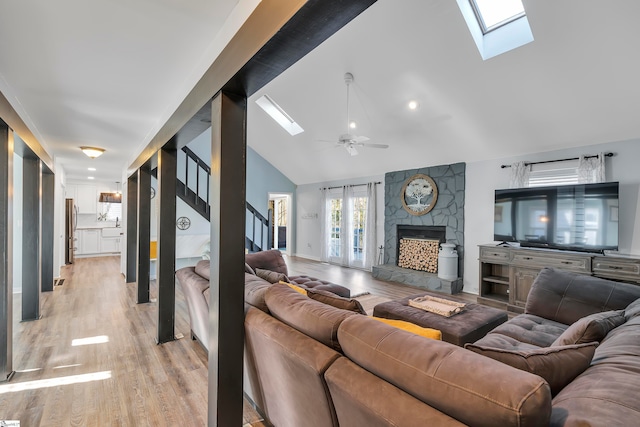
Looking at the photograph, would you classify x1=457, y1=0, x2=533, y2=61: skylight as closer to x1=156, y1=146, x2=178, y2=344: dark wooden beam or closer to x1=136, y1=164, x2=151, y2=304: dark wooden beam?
x1=156, y1=146, x2=178, y2=344: dark wooden beam

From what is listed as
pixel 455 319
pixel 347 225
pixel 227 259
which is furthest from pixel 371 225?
pixel 227 259

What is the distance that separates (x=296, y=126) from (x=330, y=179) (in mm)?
2041

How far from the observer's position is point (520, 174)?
15.5 ft

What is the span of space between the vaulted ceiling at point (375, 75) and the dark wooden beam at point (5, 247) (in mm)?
557

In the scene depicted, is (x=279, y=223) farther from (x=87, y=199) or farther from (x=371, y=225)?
(x=87, y=199)

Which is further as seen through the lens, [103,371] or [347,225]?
[347,225]

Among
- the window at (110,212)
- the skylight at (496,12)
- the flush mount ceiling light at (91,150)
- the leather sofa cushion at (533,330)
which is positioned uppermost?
the skylight at (496,12)

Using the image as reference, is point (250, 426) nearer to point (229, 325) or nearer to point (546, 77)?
point (229, 325)

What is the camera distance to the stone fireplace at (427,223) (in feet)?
18.3

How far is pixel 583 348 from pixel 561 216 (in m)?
3.76

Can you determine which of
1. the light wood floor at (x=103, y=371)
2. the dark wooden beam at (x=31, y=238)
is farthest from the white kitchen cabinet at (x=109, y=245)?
the dark wooden beam at (x=31, y=238)

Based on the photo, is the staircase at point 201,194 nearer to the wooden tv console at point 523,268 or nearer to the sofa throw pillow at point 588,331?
the wooden tv console at point 523,268

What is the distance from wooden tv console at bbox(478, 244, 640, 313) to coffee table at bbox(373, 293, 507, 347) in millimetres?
1731

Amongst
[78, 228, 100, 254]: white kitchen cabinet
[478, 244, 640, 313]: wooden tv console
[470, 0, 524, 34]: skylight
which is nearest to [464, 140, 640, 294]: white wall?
[478, 244, 640, 313]: wooden tv console
